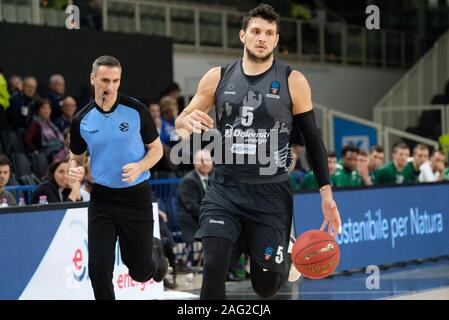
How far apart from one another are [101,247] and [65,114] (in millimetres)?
7576

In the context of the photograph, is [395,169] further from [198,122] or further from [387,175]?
[198,122]

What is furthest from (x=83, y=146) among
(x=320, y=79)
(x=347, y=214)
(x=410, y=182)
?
(x=320, y=79)

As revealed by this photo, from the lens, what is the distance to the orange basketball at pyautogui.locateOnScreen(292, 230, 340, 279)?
7.41 m

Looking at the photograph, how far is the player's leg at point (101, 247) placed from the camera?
25.0 feet

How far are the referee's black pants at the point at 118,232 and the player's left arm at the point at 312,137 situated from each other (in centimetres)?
179

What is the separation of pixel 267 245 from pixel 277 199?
1.24 ft

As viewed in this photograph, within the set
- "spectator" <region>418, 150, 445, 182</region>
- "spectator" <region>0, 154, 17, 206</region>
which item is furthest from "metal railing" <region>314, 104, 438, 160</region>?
"spectator" <region>0, 154, 17, 206</region>

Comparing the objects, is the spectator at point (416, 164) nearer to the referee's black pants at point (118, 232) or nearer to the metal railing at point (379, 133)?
the metal railing at point (379, 133)

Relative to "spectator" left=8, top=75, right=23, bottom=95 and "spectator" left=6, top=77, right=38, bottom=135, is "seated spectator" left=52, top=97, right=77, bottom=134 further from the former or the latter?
"spectator" left=8, top=75, right=23, bottom=95

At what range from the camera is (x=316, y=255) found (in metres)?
7.41

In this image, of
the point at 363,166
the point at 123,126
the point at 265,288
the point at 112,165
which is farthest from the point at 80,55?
the point at 265,288

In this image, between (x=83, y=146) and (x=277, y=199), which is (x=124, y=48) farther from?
(x=277, y=199)

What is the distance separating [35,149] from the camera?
14.3 metres

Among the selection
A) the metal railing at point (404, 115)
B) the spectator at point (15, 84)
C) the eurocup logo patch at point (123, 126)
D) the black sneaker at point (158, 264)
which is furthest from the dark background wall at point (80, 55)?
the eurocup logo patch at point (123, 126)
